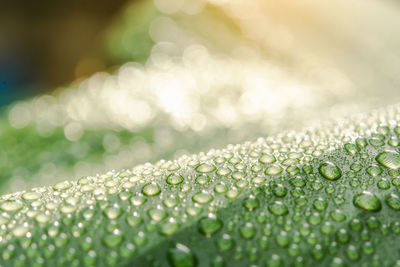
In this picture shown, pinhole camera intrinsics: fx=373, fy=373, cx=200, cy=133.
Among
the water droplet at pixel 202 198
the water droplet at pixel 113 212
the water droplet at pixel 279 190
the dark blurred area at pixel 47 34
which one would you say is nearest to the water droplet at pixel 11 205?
the water droplet at pixel 113 212

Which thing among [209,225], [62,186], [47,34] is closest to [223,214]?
[209,225]

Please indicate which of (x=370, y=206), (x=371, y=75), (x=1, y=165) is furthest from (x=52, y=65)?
(x=370, y=206)

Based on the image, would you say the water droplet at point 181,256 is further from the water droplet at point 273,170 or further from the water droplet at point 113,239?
the water droplet at point 273,170

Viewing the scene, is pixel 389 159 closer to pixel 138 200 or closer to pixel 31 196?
pixel 138 200

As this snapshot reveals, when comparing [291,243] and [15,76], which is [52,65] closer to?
[15,76]

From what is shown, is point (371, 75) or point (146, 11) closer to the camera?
point (371, 75)

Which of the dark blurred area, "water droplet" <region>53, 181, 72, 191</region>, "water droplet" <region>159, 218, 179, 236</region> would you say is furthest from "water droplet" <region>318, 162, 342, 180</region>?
the dark blurred area
